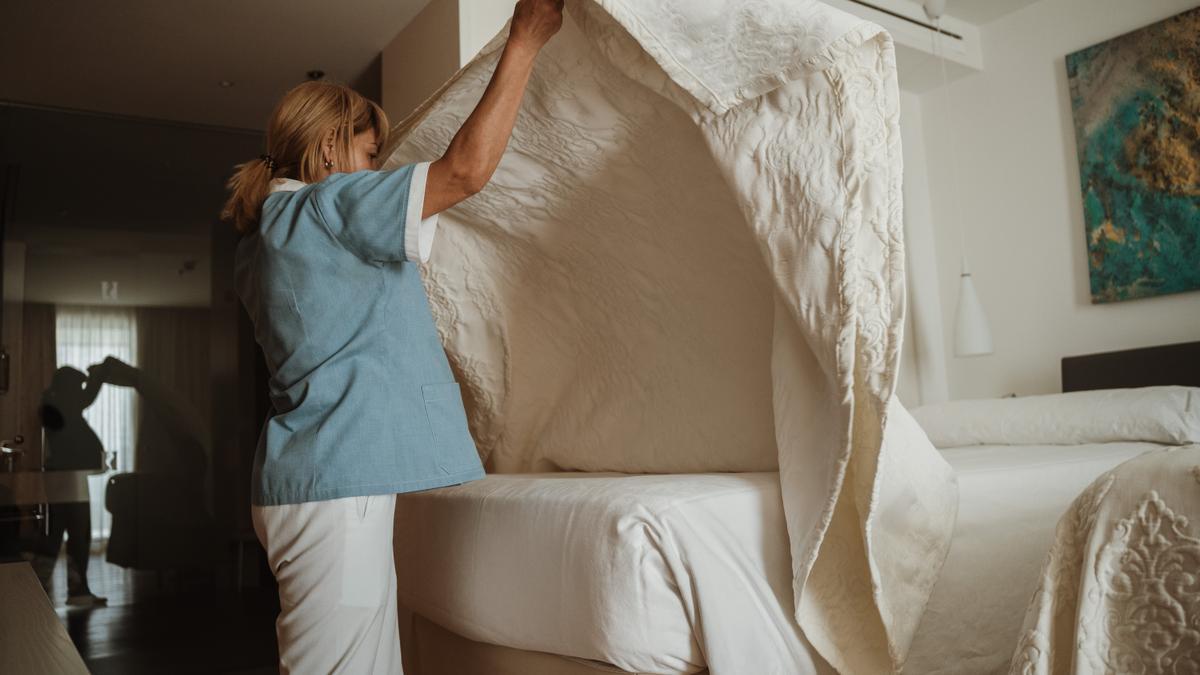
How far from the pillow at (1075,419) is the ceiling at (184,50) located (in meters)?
2.87

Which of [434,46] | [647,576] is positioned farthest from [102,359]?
[647,576]

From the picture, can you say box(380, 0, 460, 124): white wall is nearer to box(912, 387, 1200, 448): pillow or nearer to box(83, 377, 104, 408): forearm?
box(83, 377, 104, 408): forearm

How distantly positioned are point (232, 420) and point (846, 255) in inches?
166

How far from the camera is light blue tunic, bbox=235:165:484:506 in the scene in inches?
51.8

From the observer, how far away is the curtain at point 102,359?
4.30 m

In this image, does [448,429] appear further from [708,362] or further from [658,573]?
[708,362]

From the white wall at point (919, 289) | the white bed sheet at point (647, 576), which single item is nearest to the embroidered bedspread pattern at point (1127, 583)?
the white bed sheet at point (647, 576)

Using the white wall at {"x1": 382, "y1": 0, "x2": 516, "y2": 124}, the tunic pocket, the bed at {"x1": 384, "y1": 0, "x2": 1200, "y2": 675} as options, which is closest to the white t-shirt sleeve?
the tunic pocket

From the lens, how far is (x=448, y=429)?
55.7 inches

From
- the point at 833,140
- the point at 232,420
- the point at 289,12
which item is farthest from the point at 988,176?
the point at 232,420

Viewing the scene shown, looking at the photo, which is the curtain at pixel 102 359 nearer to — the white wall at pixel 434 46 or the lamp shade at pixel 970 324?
the white wall at pixel 434 46

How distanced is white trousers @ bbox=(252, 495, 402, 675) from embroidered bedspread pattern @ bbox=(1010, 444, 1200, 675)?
2.90ft

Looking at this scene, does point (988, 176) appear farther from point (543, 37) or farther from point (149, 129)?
point (149, 129)

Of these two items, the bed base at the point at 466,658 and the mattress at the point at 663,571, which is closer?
the mattress at the point at 663,571
